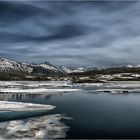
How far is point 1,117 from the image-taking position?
26.5 m

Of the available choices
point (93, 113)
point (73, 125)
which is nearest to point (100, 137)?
point (73, 125)

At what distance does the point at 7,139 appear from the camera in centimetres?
1817

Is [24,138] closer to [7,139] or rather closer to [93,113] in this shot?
[7,139]

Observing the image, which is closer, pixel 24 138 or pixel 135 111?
pixel 24 138

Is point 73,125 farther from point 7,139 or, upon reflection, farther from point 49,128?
point 7,139

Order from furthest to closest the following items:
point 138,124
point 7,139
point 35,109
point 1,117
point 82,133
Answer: point 35,109 < point 1,117 < point 138,124 < point 82,133 < point 7,139

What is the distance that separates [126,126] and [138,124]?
1453 mm

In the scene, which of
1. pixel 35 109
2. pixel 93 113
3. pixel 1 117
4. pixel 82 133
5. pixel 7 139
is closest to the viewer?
pixel 7 139

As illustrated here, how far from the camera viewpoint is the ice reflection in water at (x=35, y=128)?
1947 centimetres

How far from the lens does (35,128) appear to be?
2178cm

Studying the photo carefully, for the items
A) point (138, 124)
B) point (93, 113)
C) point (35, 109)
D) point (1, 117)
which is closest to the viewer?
point (138, 124)

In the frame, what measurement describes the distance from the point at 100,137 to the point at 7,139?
6.45 meters

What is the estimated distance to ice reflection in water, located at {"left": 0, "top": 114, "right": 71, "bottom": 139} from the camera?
63.9ft

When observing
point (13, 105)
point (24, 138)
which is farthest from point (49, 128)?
point (13, 105)
